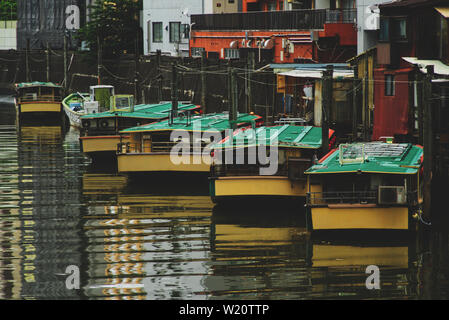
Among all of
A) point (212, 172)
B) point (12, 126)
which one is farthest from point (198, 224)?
point (12, 126)

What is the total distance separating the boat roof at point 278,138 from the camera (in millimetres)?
31156

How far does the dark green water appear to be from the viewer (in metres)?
21.5

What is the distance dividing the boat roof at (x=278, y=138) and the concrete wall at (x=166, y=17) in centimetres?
3986

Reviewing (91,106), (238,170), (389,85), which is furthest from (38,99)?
(238,170)

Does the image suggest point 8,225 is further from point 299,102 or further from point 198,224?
point 299,102

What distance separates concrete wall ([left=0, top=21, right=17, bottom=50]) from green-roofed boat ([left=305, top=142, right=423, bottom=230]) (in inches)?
2994

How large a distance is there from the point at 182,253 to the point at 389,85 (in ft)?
53.0

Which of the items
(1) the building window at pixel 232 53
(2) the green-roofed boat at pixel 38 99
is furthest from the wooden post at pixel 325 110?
(2) the green-roofed boat at pixel 38 99

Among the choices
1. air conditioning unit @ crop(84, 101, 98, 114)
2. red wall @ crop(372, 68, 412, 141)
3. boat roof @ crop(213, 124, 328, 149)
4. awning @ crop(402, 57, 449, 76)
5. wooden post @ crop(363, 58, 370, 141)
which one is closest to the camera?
boat roof @ crop(213, 124, 328, 149)

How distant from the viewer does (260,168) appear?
30.8 meters

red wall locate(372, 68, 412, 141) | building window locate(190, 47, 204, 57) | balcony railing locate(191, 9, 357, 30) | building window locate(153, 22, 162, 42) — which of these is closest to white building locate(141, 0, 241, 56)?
building window locate(153, 22, 162, 42)

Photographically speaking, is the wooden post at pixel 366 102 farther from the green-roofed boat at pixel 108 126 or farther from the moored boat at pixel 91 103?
the moored boat at pixel 91 103

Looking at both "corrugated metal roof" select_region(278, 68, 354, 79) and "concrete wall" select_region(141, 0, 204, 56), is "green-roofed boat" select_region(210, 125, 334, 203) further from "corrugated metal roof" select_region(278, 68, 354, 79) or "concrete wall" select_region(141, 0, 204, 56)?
"concrete wall" select_region(141, 0, 204, 56)

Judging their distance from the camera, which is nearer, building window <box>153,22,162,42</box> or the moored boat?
the moored boat
